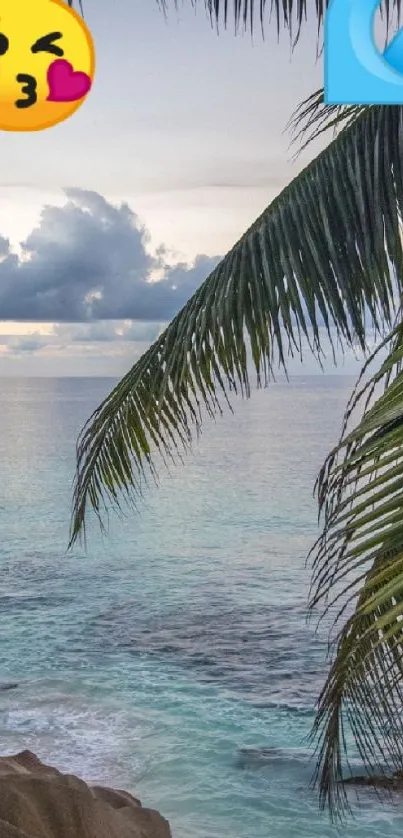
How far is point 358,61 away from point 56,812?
3838mm

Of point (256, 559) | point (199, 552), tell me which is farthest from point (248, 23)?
point (199, 552)

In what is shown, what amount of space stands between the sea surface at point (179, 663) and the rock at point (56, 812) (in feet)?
18.7

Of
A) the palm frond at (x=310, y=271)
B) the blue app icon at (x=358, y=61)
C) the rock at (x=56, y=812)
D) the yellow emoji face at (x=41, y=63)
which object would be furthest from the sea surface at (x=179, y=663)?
the blue app icon at (x=358, y=61)

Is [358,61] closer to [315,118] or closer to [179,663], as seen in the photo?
[315,118]

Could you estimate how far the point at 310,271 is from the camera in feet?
13.0

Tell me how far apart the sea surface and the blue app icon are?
30.4ft

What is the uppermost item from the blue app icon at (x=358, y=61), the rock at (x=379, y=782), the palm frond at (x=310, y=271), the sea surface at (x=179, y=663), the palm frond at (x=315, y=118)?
the palm frond at (x=315, y=118)

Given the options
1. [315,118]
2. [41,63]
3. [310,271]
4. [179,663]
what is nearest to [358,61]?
[310,271]

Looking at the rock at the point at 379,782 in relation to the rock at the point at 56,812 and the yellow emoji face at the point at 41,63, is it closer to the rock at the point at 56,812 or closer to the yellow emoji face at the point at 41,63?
the rock at the point at 56,812

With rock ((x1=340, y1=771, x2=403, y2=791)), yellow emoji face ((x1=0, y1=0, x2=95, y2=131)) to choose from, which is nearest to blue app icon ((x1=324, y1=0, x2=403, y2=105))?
yellow emoji face ((x1=0, y1=0, x2=95, y2=131))

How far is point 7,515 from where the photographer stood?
145 feet

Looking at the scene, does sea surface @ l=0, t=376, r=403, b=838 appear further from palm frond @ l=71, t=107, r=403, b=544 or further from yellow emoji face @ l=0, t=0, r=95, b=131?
yellow emoji face @ l=0, t=0, r=95, b=131

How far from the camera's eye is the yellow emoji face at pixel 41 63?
12.8 feet

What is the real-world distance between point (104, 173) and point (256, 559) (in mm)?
76552
